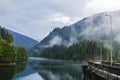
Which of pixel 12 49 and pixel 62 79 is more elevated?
pixel 12 49

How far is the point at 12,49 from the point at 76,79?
279ft

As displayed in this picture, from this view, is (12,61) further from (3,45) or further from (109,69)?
(109,69)

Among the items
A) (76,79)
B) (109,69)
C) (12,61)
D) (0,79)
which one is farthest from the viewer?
(12,61)

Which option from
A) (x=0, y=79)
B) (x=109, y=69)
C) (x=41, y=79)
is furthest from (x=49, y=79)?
(x=109, y=69)

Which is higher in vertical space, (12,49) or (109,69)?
(12,49)

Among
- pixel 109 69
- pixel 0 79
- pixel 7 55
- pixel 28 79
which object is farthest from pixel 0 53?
pixel 109 69

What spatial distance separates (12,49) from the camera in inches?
7195

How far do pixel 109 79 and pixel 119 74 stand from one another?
1537 millimetres

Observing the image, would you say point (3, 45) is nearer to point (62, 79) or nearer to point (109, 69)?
point (62, 79)

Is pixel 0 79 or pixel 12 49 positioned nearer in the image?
pixel 0 79

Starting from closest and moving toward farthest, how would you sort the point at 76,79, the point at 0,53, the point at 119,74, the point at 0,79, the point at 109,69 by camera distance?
1. the point at 119,74
2. the point at 109,69
3. the point at 0,79
4. the point at 76,79
5. the point at 0,53

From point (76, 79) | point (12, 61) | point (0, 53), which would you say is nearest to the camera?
point (76, 79)

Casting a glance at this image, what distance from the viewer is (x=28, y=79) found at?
346ft

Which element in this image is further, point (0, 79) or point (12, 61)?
point (12, 61)
